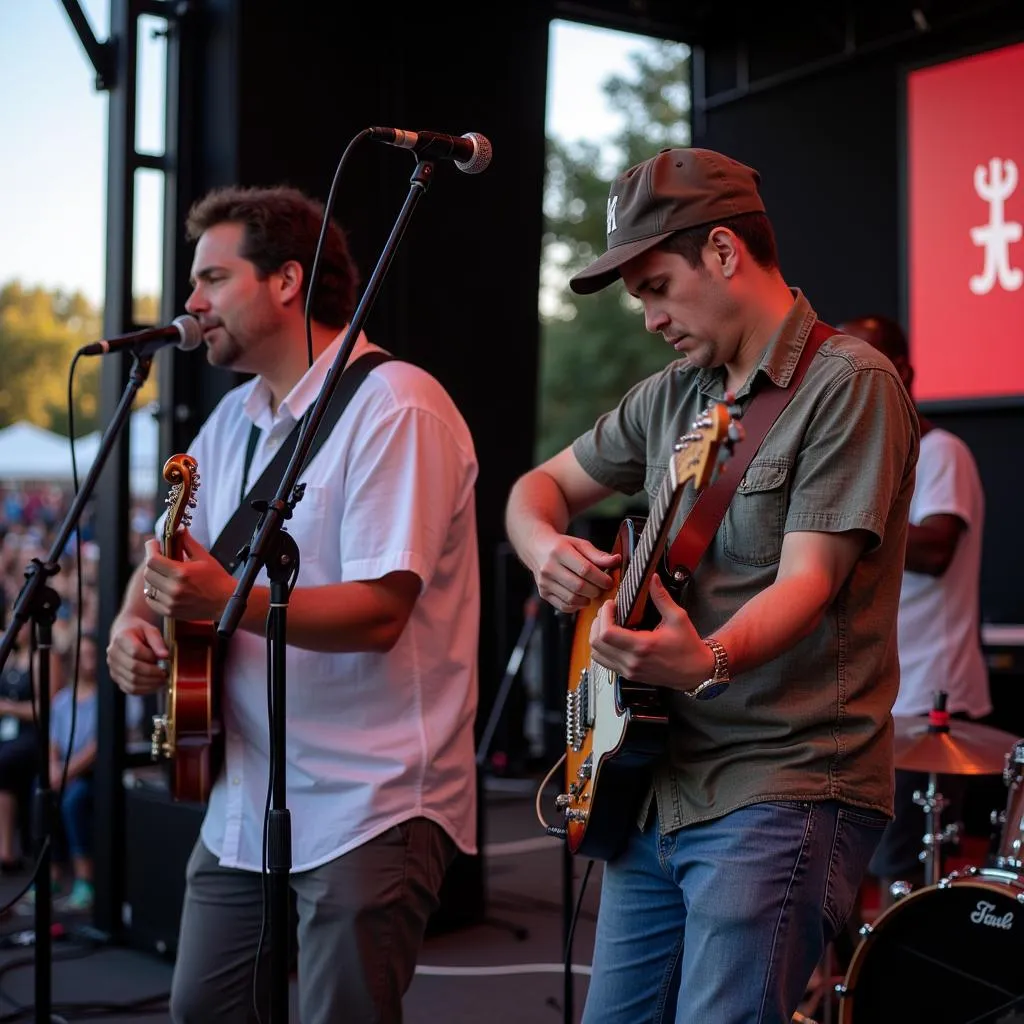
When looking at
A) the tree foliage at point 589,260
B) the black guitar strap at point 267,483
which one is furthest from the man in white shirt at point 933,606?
the tree foliage at point 589,260

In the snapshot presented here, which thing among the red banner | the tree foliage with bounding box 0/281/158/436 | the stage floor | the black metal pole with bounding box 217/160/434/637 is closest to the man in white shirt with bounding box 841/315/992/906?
the stage floor

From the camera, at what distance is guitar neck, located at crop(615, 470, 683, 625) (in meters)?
1.73

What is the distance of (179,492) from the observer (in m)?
2.37

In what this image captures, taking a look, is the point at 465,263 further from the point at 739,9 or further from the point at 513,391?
the point at 739,9

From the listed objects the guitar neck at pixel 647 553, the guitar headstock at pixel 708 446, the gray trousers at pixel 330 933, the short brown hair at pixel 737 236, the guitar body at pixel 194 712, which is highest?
the short brown hair at pixel 737 236

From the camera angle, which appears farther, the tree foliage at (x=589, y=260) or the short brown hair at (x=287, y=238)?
the tree foliage at (x=589, y=260)

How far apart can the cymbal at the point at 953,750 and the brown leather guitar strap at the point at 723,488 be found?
1.51 metres

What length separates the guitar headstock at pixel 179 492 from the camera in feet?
7.68

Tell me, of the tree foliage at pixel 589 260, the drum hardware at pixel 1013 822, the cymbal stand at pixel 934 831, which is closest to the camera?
the drum hardware at pixel 1013 822

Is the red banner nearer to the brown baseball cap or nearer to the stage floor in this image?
the stage floor

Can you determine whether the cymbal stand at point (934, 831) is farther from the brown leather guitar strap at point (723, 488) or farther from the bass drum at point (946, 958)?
the brown leather guitar strap at point (723, 488)

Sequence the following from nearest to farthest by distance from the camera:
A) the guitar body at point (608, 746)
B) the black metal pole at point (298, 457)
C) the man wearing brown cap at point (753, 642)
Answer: the man wearing brown cap at point (753, 642)
the guitar body at point (608, 746)
the black metal pole at point (298, 457)

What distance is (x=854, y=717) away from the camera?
74.1 inches

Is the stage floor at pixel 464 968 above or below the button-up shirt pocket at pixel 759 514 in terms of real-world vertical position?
below
